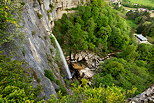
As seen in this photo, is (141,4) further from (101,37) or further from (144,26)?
(101,37)

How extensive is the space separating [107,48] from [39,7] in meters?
21.4

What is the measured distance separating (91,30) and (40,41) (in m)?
20.0

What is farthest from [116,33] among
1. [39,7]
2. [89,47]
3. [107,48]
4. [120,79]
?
[39,7]

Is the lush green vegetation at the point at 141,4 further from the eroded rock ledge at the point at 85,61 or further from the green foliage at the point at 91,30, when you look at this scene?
the eroded rock ledge at the point at 85,61

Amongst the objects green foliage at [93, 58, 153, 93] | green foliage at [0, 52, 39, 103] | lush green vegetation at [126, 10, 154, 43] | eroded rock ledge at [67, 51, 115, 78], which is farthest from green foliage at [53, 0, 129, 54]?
green foliage at [0, 52, 39, 103]

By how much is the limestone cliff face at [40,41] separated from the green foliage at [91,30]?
3262 mm

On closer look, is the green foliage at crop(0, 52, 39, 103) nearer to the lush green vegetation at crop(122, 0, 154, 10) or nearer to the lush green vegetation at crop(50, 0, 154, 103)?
the lush green vegetation at crop(50, 0, 154, 103)

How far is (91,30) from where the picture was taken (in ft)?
130

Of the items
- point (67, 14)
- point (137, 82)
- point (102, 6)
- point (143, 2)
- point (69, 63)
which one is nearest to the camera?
point (137, 82)

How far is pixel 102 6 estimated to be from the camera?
44469 mm

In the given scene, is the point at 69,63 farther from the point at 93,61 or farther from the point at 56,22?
the point at 56,22

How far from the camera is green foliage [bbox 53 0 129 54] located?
37156 mm

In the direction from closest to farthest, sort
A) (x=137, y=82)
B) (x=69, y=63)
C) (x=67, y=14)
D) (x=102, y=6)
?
(x=137, y=82) < (x=69, y=63) < (x=67, y=14) < (x=102, y=6)

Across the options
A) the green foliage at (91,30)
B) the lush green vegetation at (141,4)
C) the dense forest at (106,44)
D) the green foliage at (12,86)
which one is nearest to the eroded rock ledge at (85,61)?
the dense forest at (106,44)
